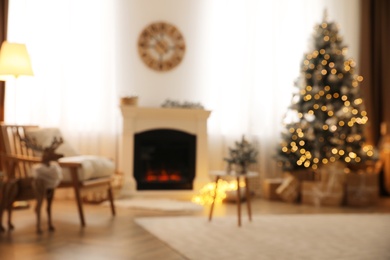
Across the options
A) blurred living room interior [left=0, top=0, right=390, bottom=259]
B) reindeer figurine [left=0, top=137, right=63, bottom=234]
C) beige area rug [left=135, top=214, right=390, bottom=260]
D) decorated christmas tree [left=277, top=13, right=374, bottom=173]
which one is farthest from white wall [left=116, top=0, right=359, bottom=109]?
reindeer figurine [left=0, top=137, right=63, bottom=234]

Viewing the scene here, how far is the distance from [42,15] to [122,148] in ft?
6.13

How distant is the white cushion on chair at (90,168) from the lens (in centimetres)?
491

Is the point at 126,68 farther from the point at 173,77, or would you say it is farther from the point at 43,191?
the point at 43,191

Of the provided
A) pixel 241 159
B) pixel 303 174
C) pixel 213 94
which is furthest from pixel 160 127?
pixel 241 159

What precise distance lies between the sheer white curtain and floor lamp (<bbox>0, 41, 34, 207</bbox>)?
3.91 ft

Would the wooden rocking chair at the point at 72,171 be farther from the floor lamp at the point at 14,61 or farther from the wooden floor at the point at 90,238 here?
the floor lamp at the point at 14,61

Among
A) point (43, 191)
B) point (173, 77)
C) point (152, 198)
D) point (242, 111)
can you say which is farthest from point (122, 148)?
point (43, 191)

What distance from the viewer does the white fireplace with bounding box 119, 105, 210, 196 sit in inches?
270

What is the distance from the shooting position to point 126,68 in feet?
23.8

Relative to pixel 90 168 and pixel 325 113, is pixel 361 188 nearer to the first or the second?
pixel 325 113

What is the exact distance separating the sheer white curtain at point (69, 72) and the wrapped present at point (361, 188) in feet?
9.58

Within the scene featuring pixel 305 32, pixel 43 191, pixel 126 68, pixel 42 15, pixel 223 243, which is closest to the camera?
pixel 223 243

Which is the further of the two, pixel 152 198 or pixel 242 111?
pixel 242 111

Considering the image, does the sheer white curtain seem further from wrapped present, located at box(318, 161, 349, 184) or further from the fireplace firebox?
wrapped present, located at box(318, 161, 349, 184)
